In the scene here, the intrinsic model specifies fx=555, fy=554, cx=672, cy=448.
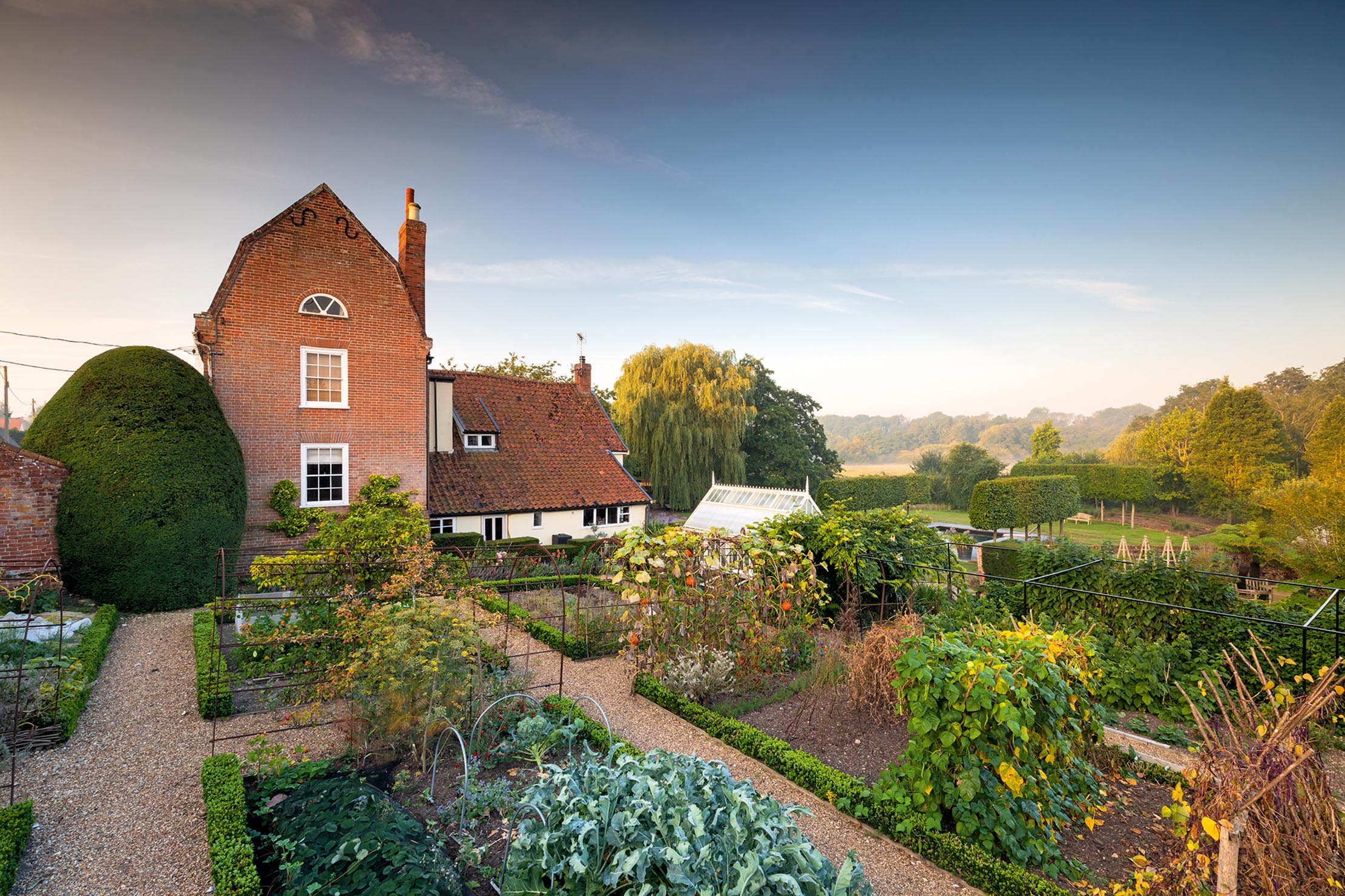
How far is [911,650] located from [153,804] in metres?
6.89

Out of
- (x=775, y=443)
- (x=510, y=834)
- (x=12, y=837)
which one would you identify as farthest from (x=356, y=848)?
(x=775, y=443)

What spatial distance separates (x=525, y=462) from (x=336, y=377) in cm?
634

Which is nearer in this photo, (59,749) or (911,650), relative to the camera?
(911,650)

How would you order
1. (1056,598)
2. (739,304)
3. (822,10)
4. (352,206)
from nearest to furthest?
(1056,598) → (822,10) → (352,206) → (739,304)

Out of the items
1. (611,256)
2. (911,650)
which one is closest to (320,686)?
(911,650)

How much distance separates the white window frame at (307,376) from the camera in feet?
47.1

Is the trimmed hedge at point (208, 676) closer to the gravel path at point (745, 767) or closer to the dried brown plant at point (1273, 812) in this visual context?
the gravel path at point (745, 767)

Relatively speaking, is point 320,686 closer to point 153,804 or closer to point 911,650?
point 153,804

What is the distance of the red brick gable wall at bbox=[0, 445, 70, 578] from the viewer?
34.6 ft

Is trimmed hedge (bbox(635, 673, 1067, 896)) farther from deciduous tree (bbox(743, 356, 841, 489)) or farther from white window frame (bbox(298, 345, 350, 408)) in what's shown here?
deciduous tree (bbox(743, 356, 841, 489))

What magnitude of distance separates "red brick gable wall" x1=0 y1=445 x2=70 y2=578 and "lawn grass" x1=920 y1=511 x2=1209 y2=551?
28816mm

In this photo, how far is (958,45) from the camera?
36.0 feet

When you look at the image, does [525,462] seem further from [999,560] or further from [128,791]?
[999,560]

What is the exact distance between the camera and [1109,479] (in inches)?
1422
